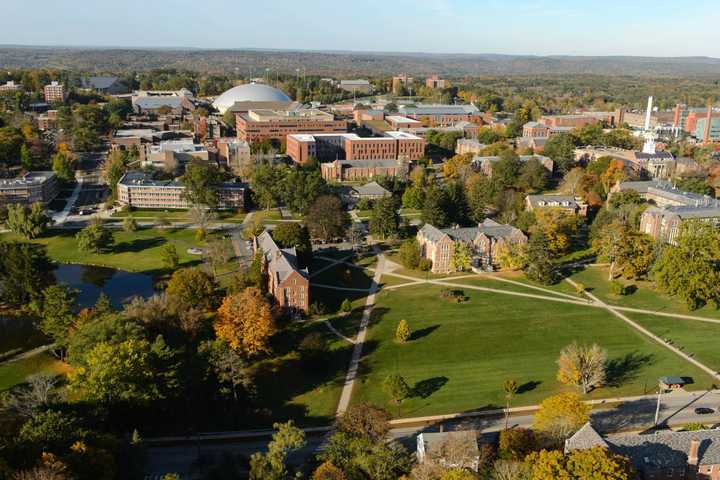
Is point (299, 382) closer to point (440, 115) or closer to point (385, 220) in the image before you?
point (385, 220)

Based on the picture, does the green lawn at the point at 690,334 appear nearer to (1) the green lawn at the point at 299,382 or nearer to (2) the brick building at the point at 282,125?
(1) the green lawn at the point at 299,382

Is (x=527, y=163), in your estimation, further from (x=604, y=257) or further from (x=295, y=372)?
(x=295, y=372)

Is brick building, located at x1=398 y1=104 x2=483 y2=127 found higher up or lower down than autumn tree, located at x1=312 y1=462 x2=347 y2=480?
higher up

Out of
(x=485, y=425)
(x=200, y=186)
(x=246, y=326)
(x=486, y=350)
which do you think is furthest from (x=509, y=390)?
(x=200, y=186)

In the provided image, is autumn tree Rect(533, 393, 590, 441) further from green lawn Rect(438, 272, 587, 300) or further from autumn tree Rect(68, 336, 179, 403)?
green lawn Rect(438, 272, 587, 300)

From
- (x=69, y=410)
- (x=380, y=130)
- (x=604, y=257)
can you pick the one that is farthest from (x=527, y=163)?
(x=69, y=410)

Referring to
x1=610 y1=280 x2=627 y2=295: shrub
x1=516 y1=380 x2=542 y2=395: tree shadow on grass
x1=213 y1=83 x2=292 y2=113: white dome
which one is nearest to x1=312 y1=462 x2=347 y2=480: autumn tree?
x1=516 y1=380 x2=542 y2=395: tree shadow on grass

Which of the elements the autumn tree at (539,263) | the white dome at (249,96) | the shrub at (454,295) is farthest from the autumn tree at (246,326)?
the white dome at (249,96)
